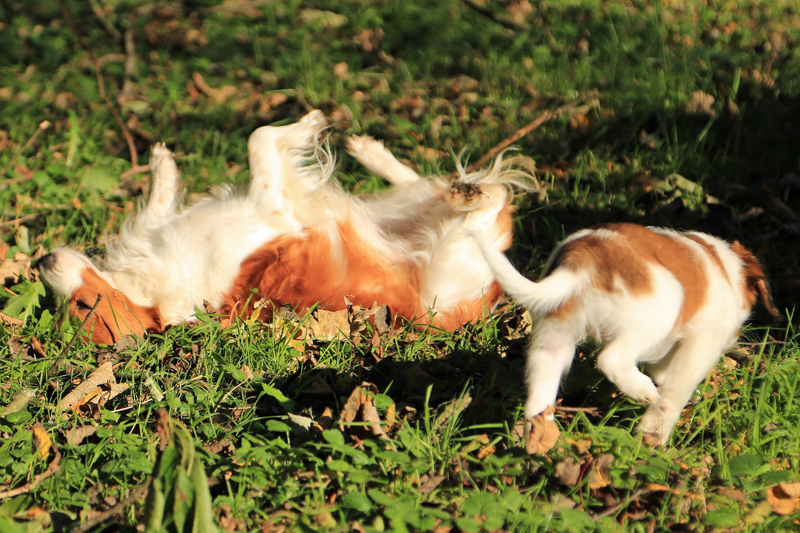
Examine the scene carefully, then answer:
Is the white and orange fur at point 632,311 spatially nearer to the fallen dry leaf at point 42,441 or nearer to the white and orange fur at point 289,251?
the white and orange fur at point 289,251

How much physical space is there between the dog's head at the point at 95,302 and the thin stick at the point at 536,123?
6.69ft

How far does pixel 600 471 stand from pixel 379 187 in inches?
91.7

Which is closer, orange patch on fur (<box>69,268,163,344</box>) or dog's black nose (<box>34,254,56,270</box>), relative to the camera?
orange patch on fur (<box>69,268,163,344</box>)

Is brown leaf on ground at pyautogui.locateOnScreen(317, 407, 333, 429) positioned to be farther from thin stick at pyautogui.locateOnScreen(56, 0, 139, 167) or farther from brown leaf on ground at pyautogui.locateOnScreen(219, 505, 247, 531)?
thin stick at pyautogui.locateOnScreen(56, 0, 139, 167)

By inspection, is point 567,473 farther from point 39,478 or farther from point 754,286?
point 39,478

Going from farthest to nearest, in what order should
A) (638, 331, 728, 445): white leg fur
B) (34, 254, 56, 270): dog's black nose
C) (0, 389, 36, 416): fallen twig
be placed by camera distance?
(34, 254, 56, 270): dog's black nose, (0, 389, 36, 416): fallen twig, (638, 331, 728, 445): white leg fur

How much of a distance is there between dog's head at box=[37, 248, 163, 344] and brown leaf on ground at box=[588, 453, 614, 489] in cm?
191

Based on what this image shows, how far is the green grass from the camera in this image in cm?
184

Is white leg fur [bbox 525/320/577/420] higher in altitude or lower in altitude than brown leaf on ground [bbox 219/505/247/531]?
higher

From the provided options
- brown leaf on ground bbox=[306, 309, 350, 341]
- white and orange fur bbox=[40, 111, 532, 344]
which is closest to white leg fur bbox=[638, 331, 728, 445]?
white and orange fur bbox=[40, 111, 532, 344]

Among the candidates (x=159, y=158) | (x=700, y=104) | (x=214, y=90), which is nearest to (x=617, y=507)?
(x=159, y=158)

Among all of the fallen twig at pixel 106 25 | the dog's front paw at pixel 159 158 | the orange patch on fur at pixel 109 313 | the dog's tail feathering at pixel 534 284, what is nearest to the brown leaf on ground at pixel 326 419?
the dog's tail feathering at pixel 534 284

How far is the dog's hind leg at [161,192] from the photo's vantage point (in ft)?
10.2

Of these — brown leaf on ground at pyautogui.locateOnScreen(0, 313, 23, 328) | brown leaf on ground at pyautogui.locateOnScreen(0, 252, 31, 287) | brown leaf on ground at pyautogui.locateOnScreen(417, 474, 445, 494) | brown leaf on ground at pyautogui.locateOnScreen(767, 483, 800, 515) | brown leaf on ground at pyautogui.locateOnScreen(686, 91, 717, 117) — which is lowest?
brown leaf on ground at pyautogui.locateOnScreen(0, 252, 31, 287)
